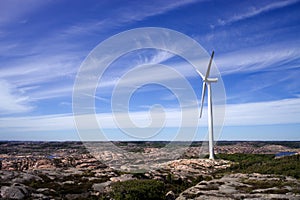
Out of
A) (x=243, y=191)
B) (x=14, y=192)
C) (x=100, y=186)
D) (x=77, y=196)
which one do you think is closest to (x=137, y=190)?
(x=100, y=186)

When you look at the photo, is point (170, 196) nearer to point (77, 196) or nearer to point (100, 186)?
point (100, 186)

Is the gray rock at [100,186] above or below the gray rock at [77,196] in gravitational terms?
above

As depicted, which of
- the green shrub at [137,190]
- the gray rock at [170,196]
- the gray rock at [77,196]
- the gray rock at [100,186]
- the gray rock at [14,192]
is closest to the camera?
the gray rock at [14,192]

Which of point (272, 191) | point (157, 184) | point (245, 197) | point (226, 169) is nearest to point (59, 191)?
point (157, 184)

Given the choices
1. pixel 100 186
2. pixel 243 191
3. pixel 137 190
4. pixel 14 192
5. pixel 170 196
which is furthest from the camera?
pixel 170 196

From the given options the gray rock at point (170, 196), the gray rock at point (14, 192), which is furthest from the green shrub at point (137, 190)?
the gray rock at point (14, 192)

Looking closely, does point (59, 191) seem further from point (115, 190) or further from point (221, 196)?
point (221, 196)

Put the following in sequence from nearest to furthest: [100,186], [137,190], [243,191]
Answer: [243,191] → [137,190] → [100,186]

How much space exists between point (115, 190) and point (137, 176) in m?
18.2

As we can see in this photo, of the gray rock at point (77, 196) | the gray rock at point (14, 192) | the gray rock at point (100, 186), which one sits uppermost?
the gray rock at point (14, 192)

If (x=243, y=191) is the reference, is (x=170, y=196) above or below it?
below

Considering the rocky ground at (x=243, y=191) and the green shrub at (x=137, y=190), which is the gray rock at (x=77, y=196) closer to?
the green shrub at (x=137, y=190)

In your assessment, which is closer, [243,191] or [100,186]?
[243,191]

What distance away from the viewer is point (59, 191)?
174ft
